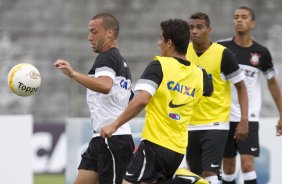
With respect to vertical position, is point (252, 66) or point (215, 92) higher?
point (252, 66)

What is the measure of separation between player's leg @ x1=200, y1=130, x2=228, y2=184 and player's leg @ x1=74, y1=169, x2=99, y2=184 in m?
1.72

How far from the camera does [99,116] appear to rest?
22.5ft

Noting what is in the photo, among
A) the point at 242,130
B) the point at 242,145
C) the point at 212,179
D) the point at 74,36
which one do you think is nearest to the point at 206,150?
the point at 212,179

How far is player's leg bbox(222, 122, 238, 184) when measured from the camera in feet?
29.9

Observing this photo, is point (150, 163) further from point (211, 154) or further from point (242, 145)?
point (242, 145)

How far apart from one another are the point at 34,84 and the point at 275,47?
367 inches

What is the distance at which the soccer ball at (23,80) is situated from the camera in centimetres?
671

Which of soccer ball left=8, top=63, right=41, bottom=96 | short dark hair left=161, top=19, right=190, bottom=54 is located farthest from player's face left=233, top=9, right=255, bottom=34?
soccer ball left=8, top=63, right=41, bottom=96

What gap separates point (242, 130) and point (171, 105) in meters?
2.29

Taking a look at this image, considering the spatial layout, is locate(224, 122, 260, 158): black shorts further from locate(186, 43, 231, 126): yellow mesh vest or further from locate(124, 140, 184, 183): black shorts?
locate(124, 140, 184, 183): black shorts

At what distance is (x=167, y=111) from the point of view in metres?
6.28

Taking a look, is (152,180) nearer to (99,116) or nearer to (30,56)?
(99,116)

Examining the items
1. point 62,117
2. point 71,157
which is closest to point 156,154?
point 71,157

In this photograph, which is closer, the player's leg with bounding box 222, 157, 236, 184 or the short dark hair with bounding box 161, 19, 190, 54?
the short dark hair with bounding box 161, 19, 190, 54
